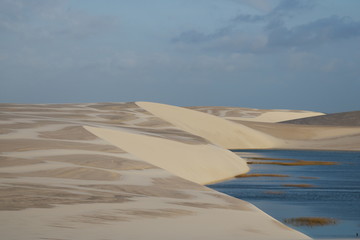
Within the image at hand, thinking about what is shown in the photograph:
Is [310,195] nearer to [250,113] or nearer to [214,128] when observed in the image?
[214,128]

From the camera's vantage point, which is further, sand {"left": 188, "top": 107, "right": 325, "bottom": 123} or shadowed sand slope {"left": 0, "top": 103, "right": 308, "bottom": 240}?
sand {"left": 188, "top": 107, "right": 325, "bottom": 123}

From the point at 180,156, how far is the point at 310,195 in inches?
389

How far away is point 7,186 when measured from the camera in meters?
18.3

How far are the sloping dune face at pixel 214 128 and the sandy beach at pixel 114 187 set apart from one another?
17.9 m

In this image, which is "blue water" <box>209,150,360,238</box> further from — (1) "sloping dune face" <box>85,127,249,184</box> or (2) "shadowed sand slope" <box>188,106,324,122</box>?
(2) "shadowed sand slope" <box>188,106,324,122</box>

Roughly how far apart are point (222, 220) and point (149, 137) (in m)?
21.6

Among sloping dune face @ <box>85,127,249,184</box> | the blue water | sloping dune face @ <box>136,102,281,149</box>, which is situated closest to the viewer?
the blue water

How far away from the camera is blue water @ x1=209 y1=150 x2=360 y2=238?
17.5 meters

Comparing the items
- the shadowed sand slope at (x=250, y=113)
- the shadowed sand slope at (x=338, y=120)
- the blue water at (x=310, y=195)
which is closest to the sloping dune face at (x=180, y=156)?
the blue water at (x=310, y=195)

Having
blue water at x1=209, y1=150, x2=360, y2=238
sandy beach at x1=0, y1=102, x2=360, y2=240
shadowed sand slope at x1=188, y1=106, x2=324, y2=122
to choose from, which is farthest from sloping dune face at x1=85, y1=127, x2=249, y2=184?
shadowed sand slope at x1=188, y1=106, x2=324, y2=122

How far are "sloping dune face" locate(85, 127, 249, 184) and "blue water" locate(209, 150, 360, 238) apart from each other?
1.38 m

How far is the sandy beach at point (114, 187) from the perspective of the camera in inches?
531

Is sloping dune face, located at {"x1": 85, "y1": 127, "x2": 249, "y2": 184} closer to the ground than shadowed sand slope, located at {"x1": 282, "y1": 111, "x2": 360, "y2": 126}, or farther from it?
closer to the ground

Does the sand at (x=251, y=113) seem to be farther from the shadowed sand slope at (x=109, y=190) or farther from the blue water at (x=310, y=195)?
the shadowed sand slope at (x=109, y=190)
